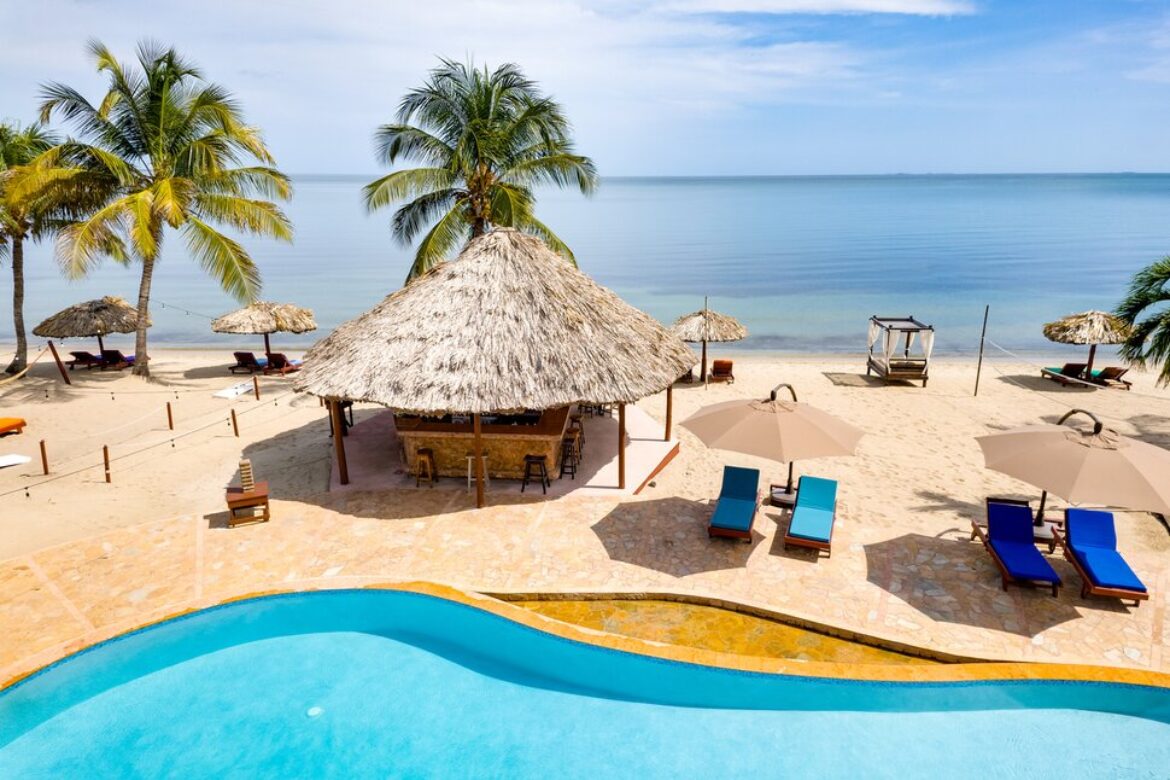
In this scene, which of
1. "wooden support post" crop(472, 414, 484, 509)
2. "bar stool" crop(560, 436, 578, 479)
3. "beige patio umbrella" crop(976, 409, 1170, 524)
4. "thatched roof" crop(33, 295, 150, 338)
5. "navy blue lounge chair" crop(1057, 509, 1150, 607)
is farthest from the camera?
"thatched roof" crop(33, 295, 150, 338)

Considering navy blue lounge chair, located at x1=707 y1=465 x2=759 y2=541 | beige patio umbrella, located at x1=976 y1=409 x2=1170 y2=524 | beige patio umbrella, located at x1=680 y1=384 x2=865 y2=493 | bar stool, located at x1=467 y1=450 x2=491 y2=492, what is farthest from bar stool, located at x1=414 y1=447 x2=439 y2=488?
beige patio umbrella, located at x1=976 y1=409 x2=1170 y2=524

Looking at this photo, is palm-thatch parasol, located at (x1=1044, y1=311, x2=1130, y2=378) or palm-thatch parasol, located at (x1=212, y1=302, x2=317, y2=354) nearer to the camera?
palm-thatch parasol, located at (x1=1044, y1=311, x2=1130, y2=378)

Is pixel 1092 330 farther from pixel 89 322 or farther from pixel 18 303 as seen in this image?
pixel 18 303

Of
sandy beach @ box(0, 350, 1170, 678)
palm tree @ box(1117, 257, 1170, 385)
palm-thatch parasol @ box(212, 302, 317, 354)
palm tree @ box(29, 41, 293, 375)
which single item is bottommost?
sandy beach @ box(0, 350, 1170, 678)

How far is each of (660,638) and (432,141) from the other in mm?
13979

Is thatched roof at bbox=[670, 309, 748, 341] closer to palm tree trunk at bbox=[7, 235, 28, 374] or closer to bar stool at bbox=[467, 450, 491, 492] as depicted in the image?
bar stool at bbox=[467, 450, 491, 492]

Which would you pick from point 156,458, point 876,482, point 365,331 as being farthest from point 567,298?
point 156,458

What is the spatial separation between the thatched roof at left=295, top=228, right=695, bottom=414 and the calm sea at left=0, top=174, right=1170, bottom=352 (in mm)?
19212

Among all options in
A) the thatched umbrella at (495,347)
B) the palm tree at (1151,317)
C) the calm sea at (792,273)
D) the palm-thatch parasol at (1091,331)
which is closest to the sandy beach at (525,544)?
the thatched umbrella at (495,347)

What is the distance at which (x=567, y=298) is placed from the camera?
12938 millimetres

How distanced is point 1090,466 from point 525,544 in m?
7.72

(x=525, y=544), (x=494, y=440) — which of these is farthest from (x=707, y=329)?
(x=525, y=544)

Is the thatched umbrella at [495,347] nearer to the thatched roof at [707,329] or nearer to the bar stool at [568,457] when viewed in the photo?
the bar stool at [568,457]

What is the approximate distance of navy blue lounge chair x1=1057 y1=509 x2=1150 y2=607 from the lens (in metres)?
8.22
